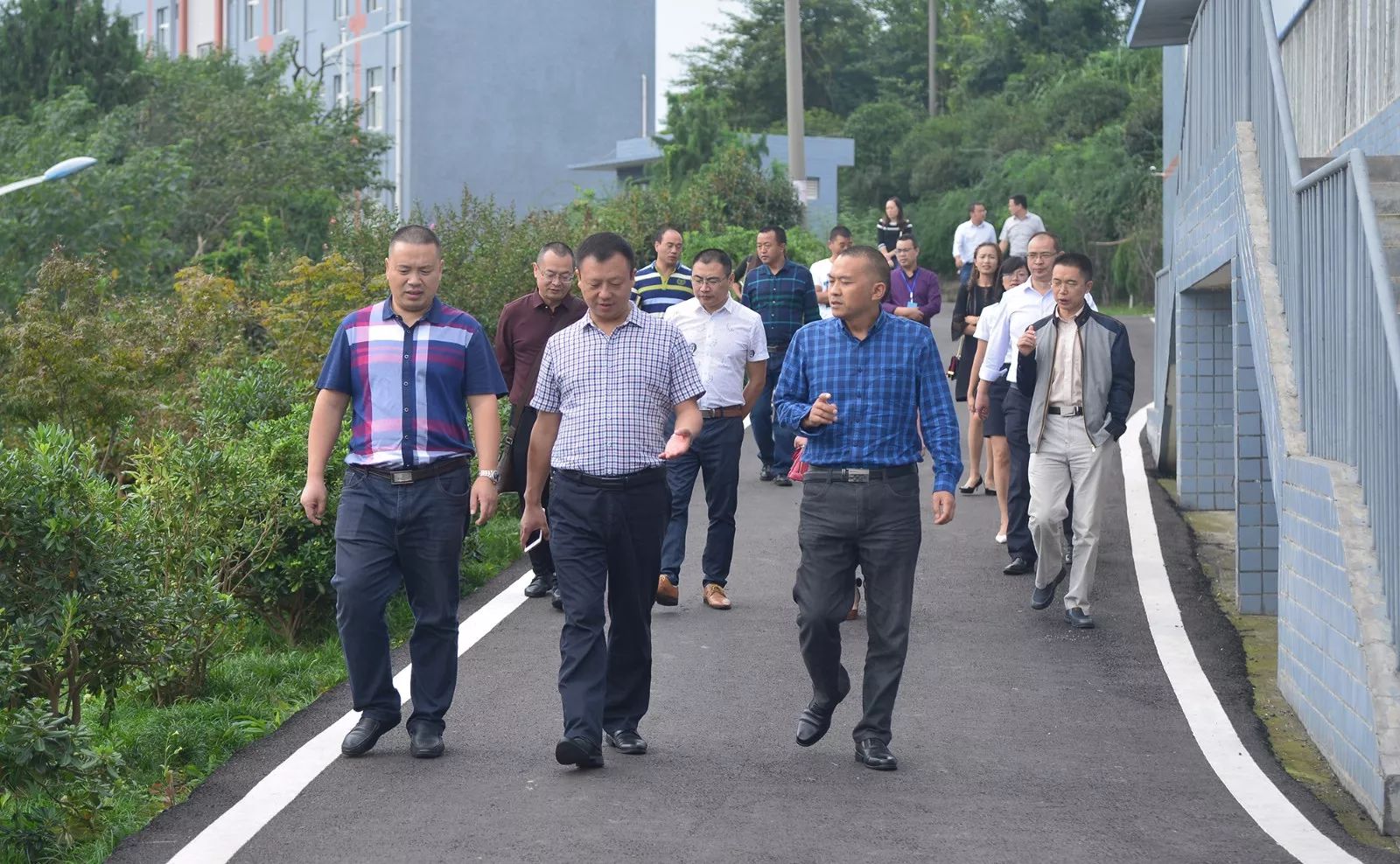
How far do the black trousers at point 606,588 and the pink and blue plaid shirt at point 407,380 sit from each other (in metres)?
0.48

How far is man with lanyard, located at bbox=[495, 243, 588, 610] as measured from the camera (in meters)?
10.1

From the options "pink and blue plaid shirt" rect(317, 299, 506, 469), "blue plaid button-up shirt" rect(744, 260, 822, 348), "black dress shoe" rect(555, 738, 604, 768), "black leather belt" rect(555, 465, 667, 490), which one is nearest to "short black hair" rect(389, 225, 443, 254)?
"pink and blue plaid shirt" rect(317, 299, 506, 469)

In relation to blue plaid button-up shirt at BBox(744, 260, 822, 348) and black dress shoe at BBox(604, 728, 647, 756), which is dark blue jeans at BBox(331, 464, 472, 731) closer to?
black dress shoe at BBox(604, 728, 647, 756)

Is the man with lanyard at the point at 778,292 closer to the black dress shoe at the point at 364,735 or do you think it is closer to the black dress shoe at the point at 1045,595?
the black dress shoe at the point at 1045,595

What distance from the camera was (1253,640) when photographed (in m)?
9.78

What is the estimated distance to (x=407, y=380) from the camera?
23.5 ft

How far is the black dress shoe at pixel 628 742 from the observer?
7.25 meters

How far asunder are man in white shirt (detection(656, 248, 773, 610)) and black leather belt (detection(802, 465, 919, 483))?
3017 millimetres

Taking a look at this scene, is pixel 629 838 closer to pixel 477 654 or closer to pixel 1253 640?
pixel 477 654

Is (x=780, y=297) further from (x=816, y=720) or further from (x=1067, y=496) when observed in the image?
(x=816, y=720)

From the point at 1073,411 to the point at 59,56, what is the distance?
4142 cm

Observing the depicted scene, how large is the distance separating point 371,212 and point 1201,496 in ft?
36.2

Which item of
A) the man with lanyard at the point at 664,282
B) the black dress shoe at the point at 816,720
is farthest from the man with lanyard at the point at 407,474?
the man with lanyard at the point at 664,282

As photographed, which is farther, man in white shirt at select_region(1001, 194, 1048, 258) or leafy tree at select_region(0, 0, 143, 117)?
leafy tree at select_region(0, 0, 143, 117)
